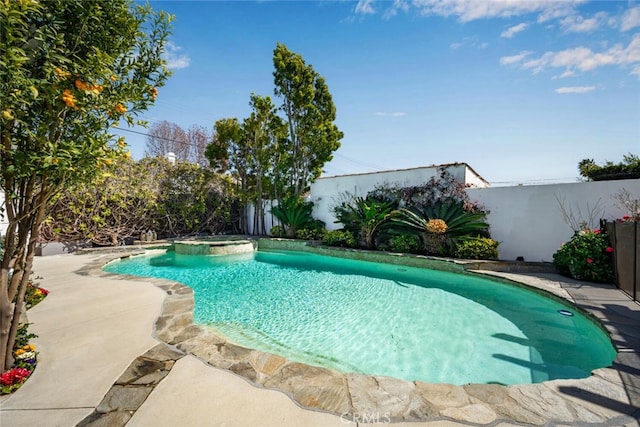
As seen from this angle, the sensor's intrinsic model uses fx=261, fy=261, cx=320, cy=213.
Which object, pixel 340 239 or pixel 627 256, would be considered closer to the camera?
pixel 627 256

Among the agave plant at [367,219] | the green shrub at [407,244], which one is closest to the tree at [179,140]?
the agave plant at [367,219]

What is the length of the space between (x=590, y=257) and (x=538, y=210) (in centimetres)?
241

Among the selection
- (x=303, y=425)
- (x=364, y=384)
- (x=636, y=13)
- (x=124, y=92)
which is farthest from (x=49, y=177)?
(x=636, y=13)

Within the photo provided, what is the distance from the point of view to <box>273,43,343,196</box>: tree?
11.8m

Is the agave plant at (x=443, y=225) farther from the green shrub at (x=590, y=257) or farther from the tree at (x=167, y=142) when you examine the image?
the tree at (x=167, y=142)

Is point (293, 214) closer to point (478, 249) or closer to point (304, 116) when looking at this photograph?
point (304, 116)

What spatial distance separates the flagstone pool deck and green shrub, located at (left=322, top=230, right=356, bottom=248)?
7361mm

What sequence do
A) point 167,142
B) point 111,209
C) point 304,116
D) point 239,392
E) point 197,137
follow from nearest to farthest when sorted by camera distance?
point 239,392 < point 111,209 < point 304,116 < point 167,142 < point 197,137

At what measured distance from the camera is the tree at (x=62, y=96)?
1848 mm

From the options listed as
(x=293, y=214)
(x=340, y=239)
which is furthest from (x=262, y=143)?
(x=340, y=239)

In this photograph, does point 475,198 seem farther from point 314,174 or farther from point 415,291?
point 314,174

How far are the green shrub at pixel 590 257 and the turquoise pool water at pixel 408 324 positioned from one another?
4.37 ft

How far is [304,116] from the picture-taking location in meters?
12.4

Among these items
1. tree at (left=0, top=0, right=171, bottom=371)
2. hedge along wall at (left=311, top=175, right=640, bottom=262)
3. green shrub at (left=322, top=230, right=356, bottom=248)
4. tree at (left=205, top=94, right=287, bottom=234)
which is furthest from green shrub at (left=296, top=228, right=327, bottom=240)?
tree at (left=0, top=0, right=171, bottom=371)
